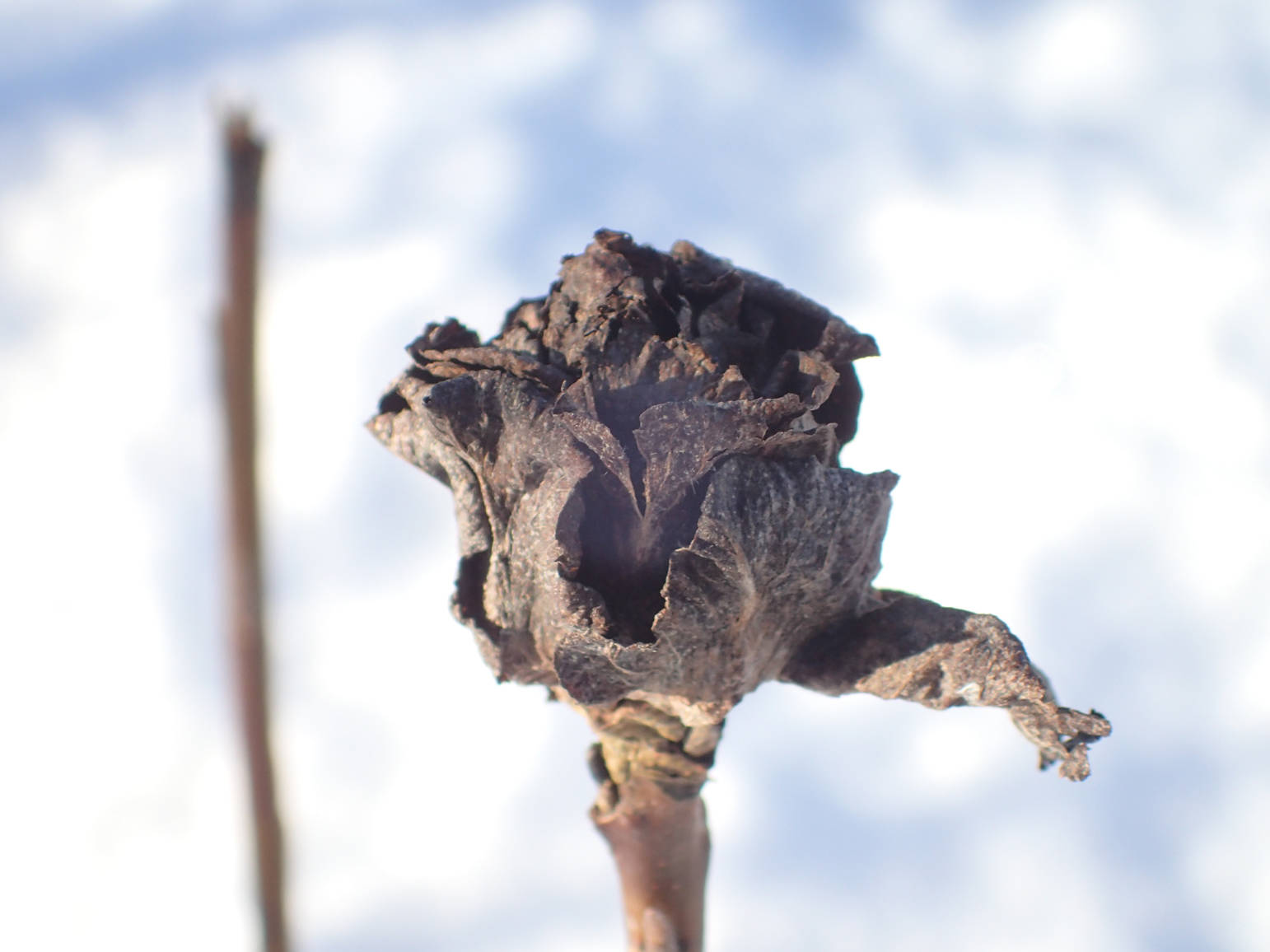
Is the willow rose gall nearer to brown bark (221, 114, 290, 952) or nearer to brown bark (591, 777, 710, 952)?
brown bark (591, 777, 710, 952)

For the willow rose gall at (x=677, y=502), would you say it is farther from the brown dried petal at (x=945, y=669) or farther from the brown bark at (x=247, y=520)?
the brown bark at (x=247, y=520)

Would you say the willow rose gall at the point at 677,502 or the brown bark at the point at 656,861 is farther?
the brown bark at the point at 656,861

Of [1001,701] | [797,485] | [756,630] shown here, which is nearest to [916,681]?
[1001,701]

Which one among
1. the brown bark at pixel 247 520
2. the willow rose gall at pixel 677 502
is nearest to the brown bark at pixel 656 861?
the willow rose gall at pixel 677 502

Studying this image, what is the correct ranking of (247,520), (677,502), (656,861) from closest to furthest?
A: 1. (247,520)
2. (677,502)
3. (656,861)

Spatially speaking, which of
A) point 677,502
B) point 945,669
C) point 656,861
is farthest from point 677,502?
point 656,861

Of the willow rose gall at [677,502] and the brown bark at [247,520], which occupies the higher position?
the willow rose gall at [677,502]

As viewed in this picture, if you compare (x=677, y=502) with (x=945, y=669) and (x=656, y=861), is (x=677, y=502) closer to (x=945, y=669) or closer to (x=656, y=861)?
(x=945, y=669)

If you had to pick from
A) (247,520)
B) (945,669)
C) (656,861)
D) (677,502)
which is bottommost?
(247,520)

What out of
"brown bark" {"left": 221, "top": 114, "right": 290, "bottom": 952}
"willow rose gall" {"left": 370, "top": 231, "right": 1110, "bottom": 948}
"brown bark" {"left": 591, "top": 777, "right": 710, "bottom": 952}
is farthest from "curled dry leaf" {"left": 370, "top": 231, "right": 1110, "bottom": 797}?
"brown bark" {"left": 221, "top": 114, "right": 290, "bottom": 952}

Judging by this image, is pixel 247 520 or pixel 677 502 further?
pixel 677 502
